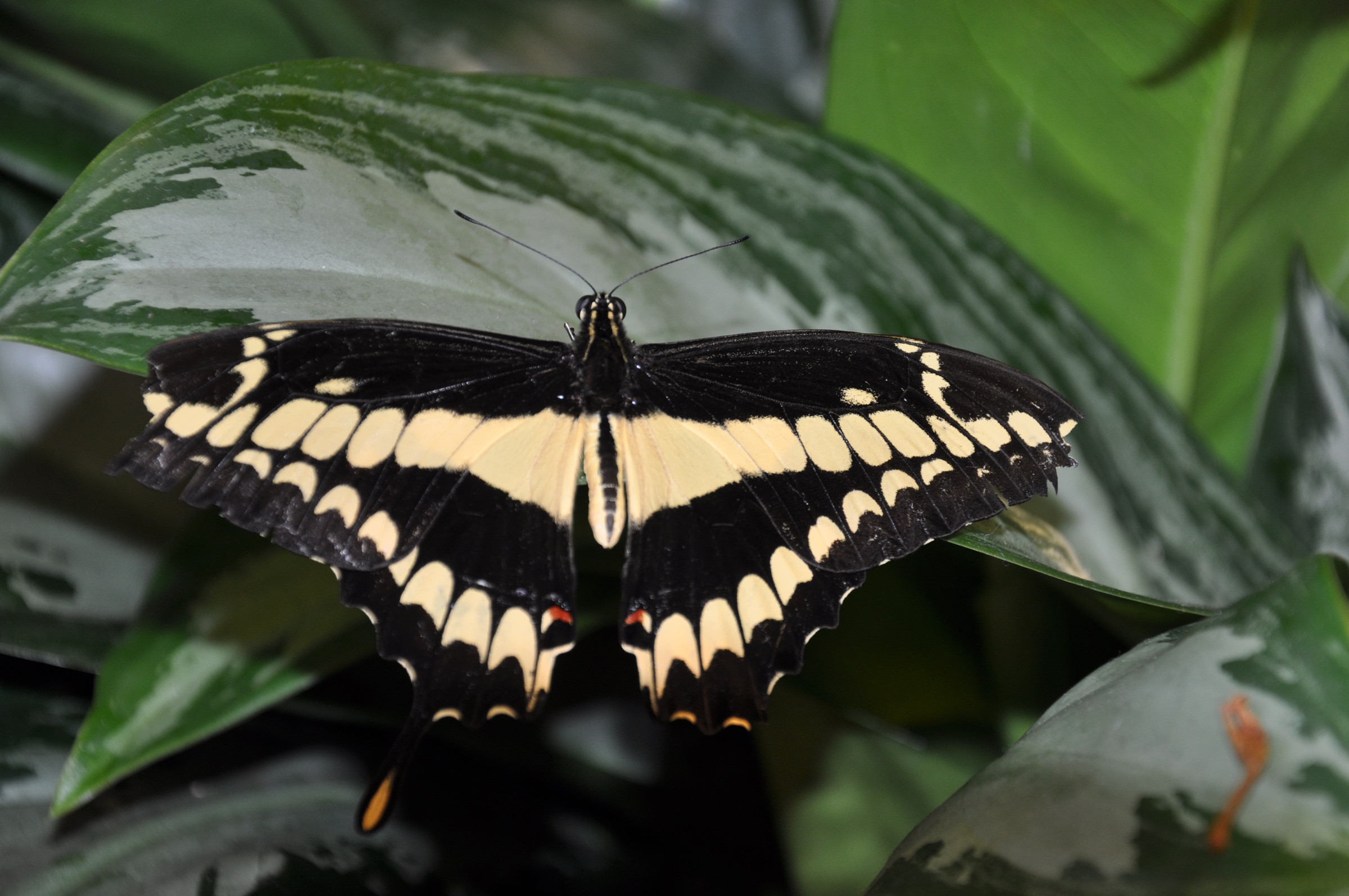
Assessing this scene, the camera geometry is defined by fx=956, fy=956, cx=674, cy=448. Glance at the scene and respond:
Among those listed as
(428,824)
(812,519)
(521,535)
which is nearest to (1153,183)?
(812,519)

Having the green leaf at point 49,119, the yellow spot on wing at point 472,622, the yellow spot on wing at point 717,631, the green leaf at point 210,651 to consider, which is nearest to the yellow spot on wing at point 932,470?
the yellow spot on wing at point 717,631

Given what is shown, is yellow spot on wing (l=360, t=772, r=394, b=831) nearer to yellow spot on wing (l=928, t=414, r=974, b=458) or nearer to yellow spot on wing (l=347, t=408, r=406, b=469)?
yellow spot on wing (l=347, t=408, r=406, b=469)

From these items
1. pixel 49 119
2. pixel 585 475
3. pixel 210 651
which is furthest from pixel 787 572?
pixel 49 119

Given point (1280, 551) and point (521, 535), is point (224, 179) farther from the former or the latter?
point (1280, 551)

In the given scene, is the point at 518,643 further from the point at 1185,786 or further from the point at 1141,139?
the point at 1141,139

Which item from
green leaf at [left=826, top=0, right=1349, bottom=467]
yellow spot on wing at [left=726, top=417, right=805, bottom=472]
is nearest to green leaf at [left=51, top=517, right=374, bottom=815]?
yellow spot on wing at [left=726, top=417, right=805, bottom=472]

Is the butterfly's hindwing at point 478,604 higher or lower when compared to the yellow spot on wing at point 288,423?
lower

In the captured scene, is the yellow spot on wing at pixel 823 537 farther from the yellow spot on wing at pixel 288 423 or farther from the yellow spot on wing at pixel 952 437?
the yellow spot on wing at pixel 288 423
